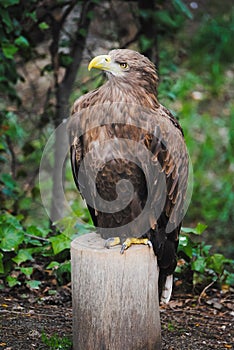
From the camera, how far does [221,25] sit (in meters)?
9.81

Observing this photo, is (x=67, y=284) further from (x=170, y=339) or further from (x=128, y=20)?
(x=128, y=20)

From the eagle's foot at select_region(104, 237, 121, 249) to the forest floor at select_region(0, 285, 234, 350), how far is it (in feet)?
2.00

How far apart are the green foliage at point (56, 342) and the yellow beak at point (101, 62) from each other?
147cm

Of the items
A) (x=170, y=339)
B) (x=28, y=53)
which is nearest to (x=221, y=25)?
(x=28, y=53)

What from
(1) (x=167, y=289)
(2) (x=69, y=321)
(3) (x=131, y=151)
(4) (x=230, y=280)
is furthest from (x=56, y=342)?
(4) (x=230, y=280)

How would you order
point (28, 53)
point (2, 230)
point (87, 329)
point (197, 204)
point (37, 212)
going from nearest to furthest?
point (87, 329) < point (2, 230) < point (28, 53) < point (37, 212) < point (197, 204)

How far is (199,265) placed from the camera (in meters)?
4.49

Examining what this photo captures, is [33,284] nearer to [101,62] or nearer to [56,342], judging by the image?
[56,342]

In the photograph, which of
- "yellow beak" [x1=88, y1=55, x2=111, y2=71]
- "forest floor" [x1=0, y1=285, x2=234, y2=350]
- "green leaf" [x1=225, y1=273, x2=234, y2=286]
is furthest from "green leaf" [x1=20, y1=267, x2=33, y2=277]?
"yellow beak" [x1=88, y1=55, x2=111, y2=71]

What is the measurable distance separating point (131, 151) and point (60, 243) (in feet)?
4.24

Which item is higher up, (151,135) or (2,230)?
(151,135)

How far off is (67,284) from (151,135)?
5.27 ft

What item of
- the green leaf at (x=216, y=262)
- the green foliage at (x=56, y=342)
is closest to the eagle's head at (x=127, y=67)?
the green foliage at (x=56, y=342)

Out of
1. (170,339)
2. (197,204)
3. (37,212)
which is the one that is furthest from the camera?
(197,204)
